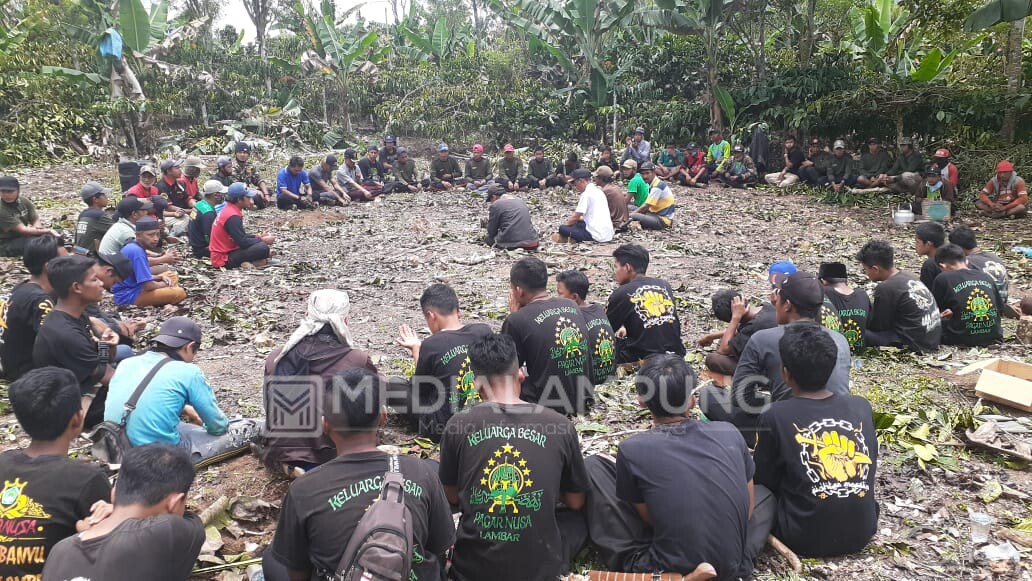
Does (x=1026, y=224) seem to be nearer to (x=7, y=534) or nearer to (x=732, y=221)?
(x=732, y=221)

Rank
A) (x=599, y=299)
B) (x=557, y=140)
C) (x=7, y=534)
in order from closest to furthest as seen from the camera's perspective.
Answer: (x=7, y=534), (x=599, y=299), (x=557, y=140)

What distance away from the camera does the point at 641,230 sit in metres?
12.2

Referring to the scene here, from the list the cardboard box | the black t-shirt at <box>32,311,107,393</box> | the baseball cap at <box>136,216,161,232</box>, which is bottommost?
the cardboard box

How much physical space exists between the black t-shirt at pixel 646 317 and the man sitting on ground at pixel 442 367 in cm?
176

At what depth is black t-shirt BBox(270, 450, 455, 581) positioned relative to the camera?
2.79 meters

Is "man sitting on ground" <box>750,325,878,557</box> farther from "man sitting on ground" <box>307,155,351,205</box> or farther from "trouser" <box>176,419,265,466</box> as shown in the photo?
"man sitting on ground" <box>307,155,351,205</box>

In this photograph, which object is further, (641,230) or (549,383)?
(641,230)

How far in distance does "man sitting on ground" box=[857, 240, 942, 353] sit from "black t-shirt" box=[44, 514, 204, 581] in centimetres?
614

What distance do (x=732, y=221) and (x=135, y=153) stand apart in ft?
53.3

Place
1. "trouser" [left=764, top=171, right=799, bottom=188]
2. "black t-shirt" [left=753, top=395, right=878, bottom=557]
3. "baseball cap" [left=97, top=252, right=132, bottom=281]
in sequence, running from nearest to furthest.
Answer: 1. "black t-shirt" [left=753, top=395, right=878, bottom=557]
2. "baseball cap" [left=97, top=252, right=132, bottom=281]
3. "trouser" [left=764, top=171, right=799, bottom=188]

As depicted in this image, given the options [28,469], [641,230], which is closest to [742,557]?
[28,469]

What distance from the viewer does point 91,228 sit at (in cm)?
836

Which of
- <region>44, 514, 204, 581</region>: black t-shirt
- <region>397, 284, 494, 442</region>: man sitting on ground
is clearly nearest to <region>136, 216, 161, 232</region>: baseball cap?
<region>397, 284, 494, 442</region>: man sitting on ground

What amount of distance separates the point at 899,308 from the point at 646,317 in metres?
2.51
